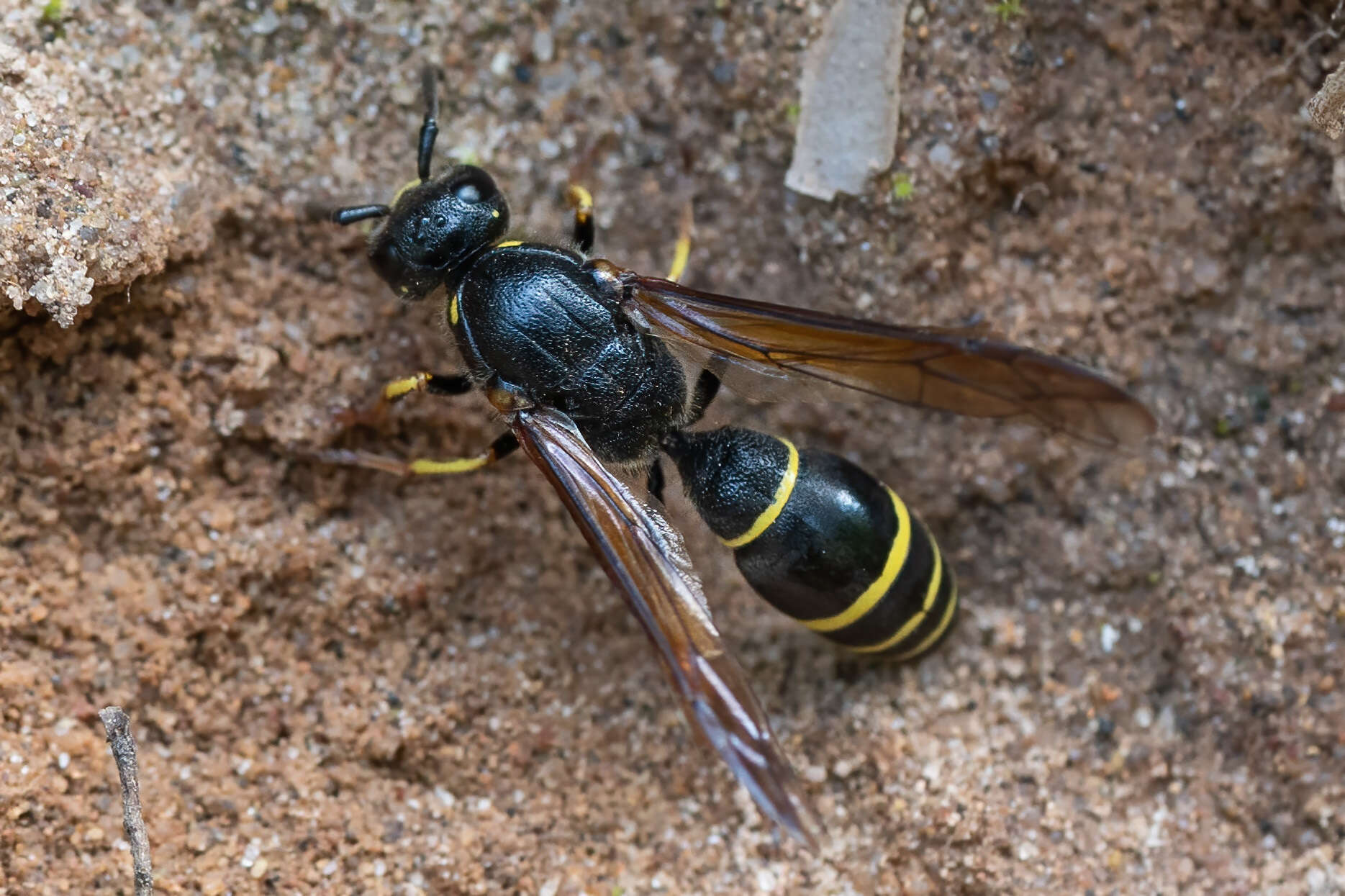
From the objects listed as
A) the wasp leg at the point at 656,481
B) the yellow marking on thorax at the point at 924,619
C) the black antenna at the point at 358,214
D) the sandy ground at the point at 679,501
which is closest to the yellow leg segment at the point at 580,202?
the sandy ground at the point at 679,501

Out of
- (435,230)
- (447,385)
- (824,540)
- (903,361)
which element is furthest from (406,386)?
(903,361)

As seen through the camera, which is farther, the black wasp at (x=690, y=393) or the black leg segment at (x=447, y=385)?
the black leg segment at (x=447, y=385)

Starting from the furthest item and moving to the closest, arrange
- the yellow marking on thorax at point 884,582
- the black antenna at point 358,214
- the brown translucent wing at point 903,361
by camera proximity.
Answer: the black antenna at point 358,214, the yellow marking on thorax at point 884,582, the brown translucent wing at point 903,361

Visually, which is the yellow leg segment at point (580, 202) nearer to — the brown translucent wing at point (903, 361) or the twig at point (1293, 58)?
the brown translucent wing at point (903, 361)

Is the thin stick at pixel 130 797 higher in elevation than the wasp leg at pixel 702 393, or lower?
lower

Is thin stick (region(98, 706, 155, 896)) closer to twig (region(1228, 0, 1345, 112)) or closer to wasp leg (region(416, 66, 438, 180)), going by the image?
wasp leg (region(416, 66, 438, 180))

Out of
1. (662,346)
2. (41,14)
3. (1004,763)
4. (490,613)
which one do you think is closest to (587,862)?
(490,613)

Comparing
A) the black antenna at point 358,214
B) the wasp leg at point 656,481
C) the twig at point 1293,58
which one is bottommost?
the wasp leg at point 656,481

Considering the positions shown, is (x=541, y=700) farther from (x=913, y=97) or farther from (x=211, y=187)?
(x=913, y=97)
